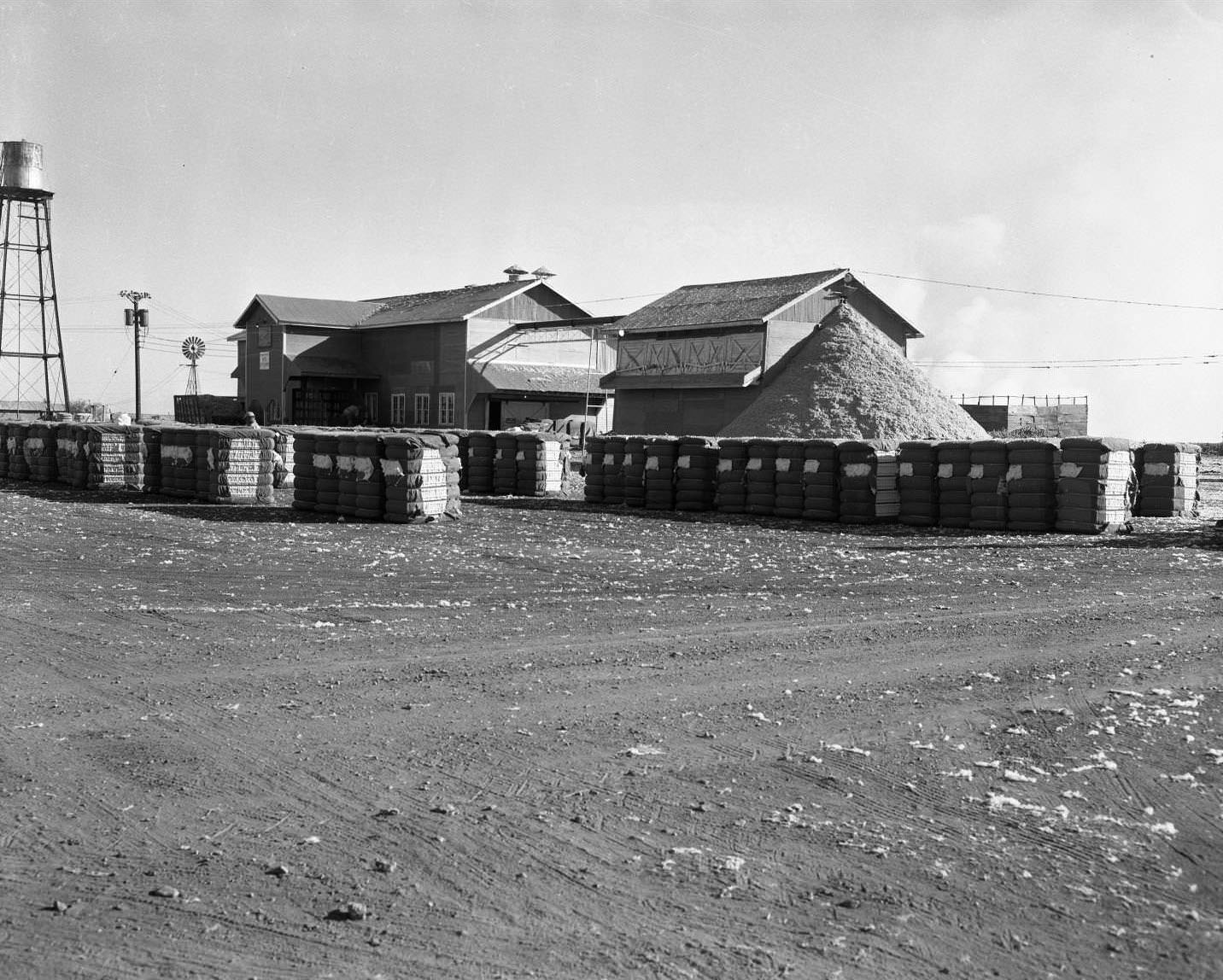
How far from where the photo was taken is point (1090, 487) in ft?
69.2

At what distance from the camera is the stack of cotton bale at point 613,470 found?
88.3ft

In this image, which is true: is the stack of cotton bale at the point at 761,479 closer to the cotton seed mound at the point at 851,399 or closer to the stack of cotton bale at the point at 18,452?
the cotton seed mound at the point at 851,399

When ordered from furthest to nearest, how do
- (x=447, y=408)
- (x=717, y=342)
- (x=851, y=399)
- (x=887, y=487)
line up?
(x=447, y=408)
(x=717, y=342)
(x=851, y=399)
(x=887, y=487)

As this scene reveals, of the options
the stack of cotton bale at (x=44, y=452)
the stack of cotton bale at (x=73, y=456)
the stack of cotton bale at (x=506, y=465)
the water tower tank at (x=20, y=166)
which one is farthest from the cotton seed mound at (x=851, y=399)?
the water tower tank at (x=20, y=166)

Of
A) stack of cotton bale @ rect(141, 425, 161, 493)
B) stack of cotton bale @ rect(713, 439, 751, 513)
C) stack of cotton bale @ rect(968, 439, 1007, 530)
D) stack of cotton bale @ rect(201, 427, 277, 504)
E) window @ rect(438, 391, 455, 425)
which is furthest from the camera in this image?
window @ rect(438, 391, 455, 425)

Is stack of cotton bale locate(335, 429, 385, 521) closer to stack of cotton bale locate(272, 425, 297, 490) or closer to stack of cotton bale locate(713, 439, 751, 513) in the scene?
stack of cotton bale locate(272, 425, 297, 490)

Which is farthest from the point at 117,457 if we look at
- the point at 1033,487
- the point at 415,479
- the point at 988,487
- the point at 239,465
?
the point at 1033,487

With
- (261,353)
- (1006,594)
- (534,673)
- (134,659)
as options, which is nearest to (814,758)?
(534,673)

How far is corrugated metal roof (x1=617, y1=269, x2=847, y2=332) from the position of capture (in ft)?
168

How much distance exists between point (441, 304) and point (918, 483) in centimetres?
4472

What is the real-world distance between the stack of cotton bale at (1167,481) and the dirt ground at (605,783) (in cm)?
1136

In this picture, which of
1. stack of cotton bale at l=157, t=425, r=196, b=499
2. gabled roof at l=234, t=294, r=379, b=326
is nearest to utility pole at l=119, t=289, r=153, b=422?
gabled roof at l=234, t=294, r=379, b=326

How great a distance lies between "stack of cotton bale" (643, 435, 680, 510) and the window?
34.1 metres

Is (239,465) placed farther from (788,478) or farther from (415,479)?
(788,478)
